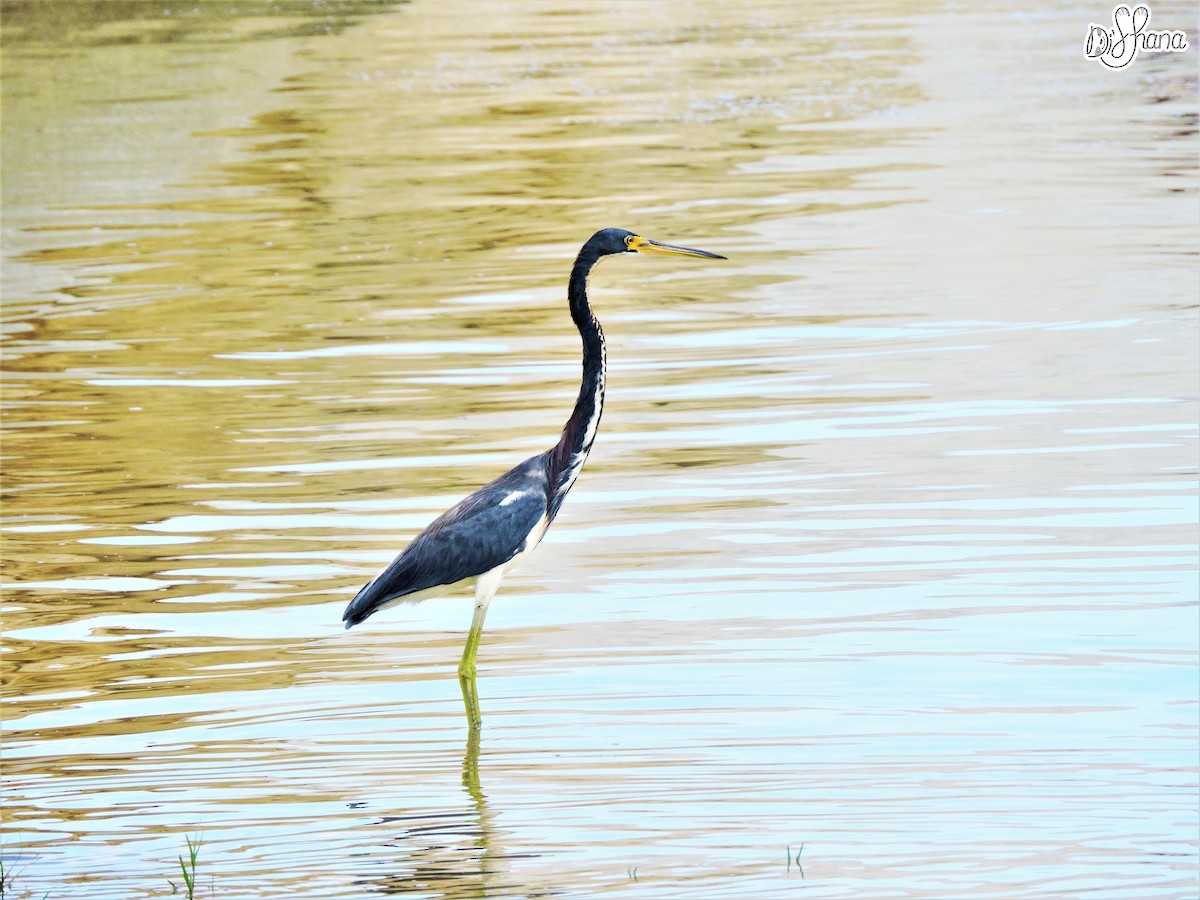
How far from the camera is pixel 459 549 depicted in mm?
7398

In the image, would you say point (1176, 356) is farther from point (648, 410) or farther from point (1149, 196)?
point (1149, 196)

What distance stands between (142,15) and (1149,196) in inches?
738

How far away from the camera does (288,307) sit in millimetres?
14391

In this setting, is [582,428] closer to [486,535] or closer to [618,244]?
[486,535]

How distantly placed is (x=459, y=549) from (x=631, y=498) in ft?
8.52

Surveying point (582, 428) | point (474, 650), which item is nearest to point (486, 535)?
point (474, 650)

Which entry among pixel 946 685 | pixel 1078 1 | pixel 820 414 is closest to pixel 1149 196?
pixel 820 414
